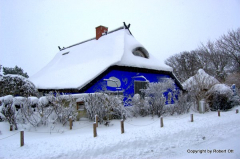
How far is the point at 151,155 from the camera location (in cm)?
468

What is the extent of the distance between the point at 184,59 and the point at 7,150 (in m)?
31.7

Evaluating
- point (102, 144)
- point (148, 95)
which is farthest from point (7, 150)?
point (148, 95)

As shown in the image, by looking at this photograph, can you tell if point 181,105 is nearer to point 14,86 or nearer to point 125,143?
point 125,143

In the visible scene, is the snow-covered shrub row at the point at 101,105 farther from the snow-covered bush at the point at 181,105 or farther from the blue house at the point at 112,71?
the snow-covered bush at the point at 181,105

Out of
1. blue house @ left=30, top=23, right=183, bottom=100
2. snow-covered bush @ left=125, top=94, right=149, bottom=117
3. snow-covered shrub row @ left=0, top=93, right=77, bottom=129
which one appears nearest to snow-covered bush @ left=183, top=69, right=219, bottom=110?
blue house @ left=30, top=23, right=183, bottom=100

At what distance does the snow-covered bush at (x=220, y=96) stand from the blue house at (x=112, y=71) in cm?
385

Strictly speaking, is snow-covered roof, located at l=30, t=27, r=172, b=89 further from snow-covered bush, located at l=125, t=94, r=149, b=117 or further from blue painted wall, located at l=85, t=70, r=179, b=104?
snow-covered bush, located at l=125, t=94, r=149, b=117

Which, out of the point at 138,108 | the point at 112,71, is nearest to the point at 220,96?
the point at 138,108

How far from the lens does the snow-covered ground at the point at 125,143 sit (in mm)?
4461

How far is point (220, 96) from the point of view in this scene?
11.0 m

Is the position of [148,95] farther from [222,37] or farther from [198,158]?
[222,37]

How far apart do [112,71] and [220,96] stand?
24.2 feet

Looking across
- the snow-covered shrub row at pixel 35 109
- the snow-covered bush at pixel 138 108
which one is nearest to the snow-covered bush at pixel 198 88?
the snow-covered bush at pixel 138 108

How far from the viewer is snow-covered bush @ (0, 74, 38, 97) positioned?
8.55 metres
